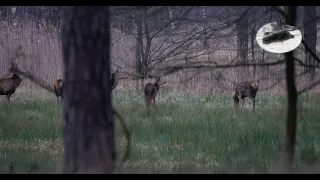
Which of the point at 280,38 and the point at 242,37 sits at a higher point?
the point at 242,37

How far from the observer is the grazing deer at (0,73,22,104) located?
923 cm

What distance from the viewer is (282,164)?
4367 mm

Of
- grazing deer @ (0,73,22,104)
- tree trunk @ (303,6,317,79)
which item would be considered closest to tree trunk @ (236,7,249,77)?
tree trunk @ (303,6,317,79)

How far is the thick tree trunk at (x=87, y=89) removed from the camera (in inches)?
133

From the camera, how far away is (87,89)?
338cm

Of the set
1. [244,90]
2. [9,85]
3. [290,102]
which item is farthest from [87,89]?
[9,85]

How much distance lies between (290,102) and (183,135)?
224 centimetres

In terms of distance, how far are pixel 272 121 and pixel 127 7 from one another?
327 cm

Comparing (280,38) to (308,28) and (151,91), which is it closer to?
(308,28)

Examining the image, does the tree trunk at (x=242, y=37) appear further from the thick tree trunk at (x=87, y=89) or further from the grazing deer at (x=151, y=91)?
the thick tree trunk at (x=87, y=89)

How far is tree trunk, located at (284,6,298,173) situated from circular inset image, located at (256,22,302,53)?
56 mm
